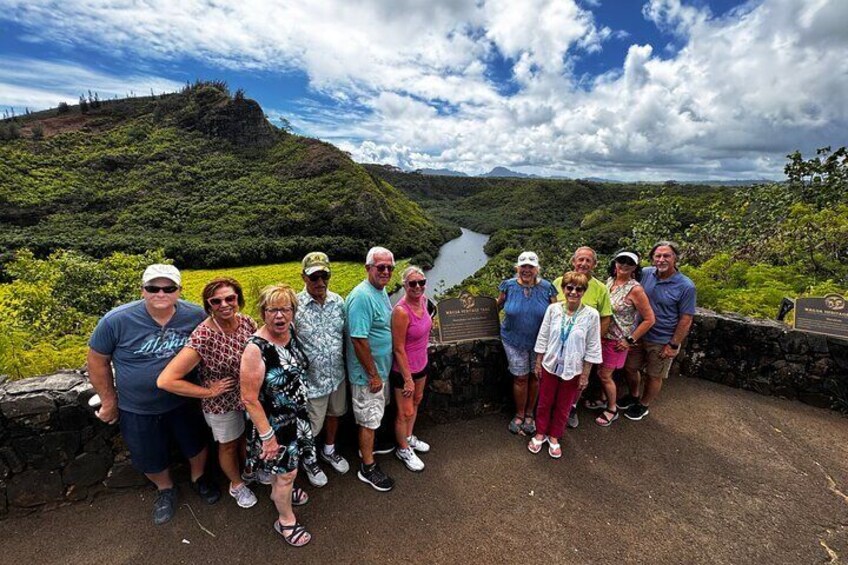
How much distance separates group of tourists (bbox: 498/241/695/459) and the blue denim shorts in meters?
2.74

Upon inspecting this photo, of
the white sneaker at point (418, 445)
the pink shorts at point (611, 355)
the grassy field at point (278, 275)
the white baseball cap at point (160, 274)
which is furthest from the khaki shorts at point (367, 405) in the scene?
the grassy field at point (278, 275)

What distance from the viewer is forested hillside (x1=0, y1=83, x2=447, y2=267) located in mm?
42125

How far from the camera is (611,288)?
4.02m

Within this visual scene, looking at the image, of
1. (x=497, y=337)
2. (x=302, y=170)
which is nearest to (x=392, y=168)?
(x=302, y=170)

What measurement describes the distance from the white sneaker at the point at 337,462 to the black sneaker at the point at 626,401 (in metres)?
3.00

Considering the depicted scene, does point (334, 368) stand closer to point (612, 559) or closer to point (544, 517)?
point (544, 517)

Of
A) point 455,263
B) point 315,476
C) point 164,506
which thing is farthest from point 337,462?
point 455,263

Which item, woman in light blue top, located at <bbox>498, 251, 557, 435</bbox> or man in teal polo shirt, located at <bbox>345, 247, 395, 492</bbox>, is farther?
woman in light blue top, located at <bbox>498, 251, 557, 435</bbox>

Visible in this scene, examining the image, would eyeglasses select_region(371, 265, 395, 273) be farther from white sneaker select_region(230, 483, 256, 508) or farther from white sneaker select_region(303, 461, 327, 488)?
white sneaker select_region(230, 483, 256, 508)

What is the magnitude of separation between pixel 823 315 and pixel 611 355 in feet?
8.62

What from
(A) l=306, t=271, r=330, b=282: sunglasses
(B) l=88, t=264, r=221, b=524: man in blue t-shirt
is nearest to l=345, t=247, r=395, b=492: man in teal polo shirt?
(A) l=306, t=271, r=330, b=282: sunglasses

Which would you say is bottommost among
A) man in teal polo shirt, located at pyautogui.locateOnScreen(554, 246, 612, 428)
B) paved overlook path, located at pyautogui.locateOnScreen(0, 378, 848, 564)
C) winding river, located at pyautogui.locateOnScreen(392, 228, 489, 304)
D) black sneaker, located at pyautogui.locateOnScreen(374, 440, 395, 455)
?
winding river, located at pyautogui.locateOnScreen(392, 228, 489, 304)

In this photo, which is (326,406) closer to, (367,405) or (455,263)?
(367,405)

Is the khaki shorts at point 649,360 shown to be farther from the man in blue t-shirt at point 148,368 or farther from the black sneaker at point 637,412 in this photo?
the man in blue t-shirt at point 148,368
